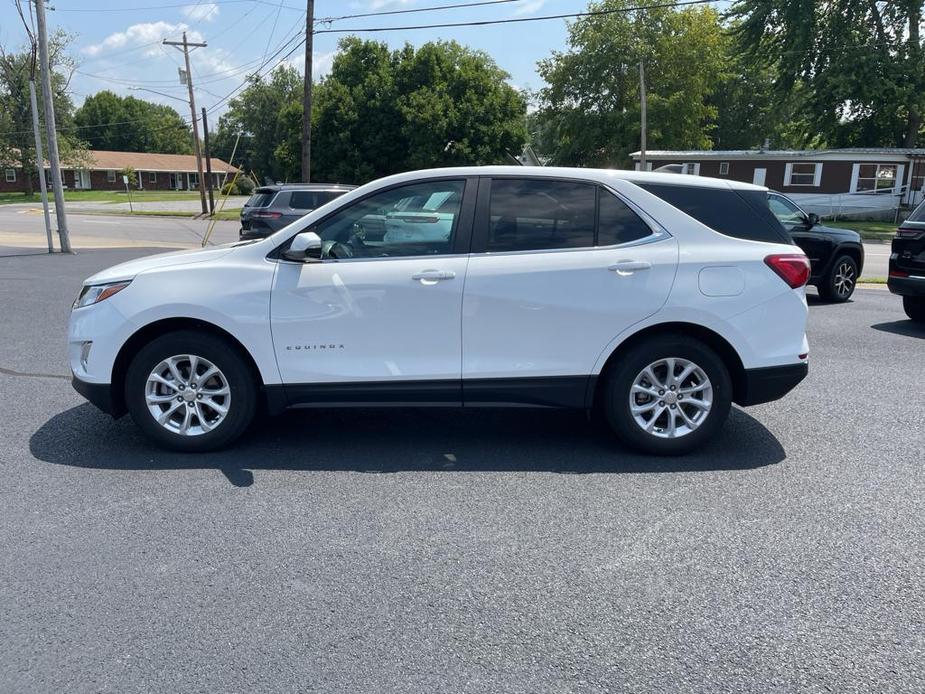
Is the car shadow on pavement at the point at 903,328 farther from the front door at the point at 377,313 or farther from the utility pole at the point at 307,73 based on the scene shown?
the utility pole at the point at 307,73

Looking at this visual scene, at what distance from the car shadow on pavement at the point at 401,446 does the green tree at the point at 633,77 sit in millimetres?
46808

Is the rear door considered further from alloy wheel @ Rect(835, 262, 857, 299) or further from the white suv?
alloy wheel @ Rect(835, 262, 857, 299)

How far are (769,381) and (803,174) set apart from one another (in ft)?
121

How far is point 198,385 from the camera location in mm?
4906

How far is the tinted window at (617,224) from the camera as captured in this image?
4906 millimetres

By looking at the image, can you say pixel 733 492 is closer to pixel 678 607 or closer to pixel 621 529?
pixel 621 529

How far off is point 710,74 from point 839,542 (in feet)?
175

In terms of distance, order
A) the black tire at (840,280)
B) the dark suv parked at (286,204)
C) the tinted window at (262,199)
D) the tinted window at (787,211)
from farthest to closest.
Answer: the tinted window at (262,199) → the dark suv parked at (286,204) → the black tire at (840,280) → the tinted window at (787,211)

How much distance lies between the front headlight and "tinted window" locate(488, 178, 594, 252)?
7.62 ft

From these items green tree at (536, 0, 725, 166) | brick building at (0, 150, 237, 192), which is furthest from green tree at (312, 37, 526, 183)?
brick building at (0, 150, 237, 192)

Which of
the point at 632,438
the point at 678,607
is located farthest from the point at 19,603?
the point at 632,438

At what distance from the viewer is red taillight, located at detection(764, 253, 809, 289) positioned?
192 inches

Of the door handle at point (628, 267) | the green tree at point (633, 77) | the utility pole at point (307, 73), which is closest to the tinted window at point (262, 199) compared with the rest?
the utility pole at point (307, 73)

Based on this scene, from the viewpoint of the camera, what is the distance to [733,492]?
4.47 meters
